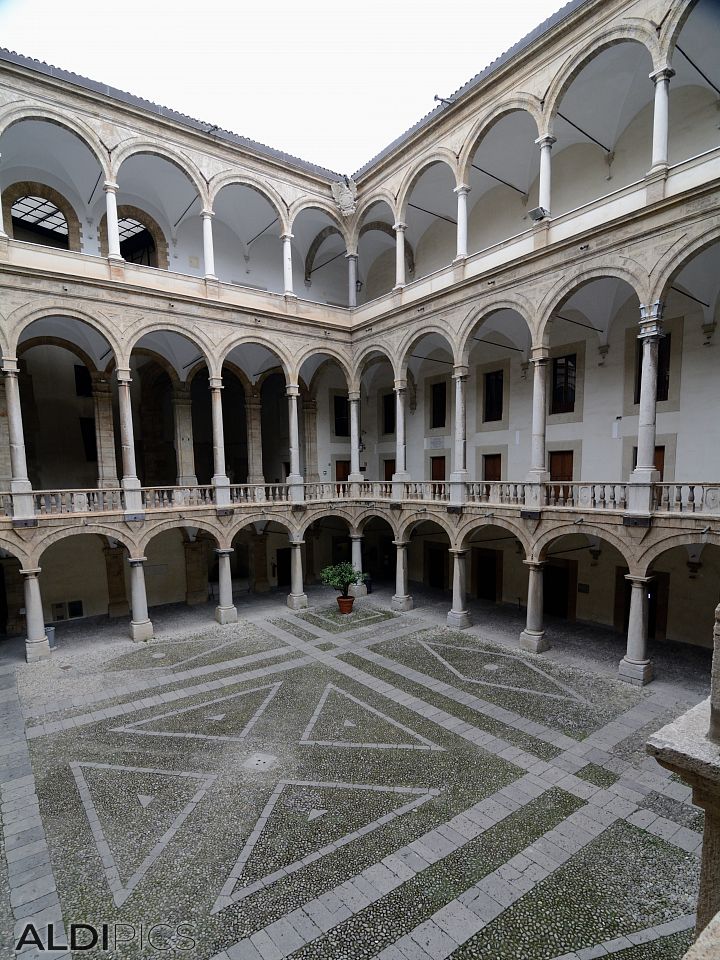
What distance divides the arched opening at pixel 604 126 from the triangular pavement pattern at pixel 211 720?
664 inches

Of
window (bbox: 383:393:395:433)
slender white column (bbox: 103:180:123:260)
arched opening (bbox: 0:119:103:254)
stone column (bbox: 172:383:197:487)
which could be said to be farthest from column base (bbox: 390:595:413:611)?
arched opening (bbox: 0:119:103:254)

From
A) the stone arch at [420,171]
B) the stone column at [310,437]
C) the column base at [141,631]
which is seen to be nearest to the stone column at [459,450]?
the stone arch at [420,171]

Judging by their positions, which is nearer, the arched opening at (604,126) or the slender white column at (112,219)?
the arched opening at (604,126)

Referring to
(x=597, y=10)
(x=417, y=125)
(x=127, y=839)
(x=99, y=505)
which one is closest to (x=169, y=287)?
(x=99, y=505)

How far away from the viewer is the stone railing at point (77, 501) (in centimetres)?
1471

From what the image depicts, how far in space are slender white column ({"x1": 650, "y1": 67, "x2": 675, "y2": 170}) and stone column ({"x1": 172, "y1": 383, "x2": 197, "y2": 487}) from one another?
1705cm

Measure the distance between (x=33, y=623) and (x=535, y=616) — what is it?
15.2 meters

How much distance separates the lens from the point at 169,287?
1659 centimetres

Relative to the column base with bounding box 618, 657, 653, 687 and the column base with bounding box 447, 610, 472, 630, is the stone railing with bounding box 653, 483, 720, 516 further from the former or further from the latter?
the column base with bounding box 447, 610, 472, 630

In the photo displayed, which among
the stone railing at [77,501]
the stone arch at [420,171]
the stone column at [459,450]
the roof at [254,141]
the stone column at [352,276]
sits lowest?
the stone railing at [77,501]

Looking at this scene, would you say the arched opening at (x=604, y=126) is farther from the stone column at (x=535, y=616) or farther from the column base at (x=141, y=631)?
the column base at (x=141, y=631)

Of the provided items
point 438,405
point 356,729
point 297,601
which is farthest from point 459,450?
point 356,729

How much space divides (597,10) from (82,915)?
2065 cm

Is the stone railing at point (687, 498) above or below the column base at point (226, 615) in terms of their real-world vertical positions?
above
